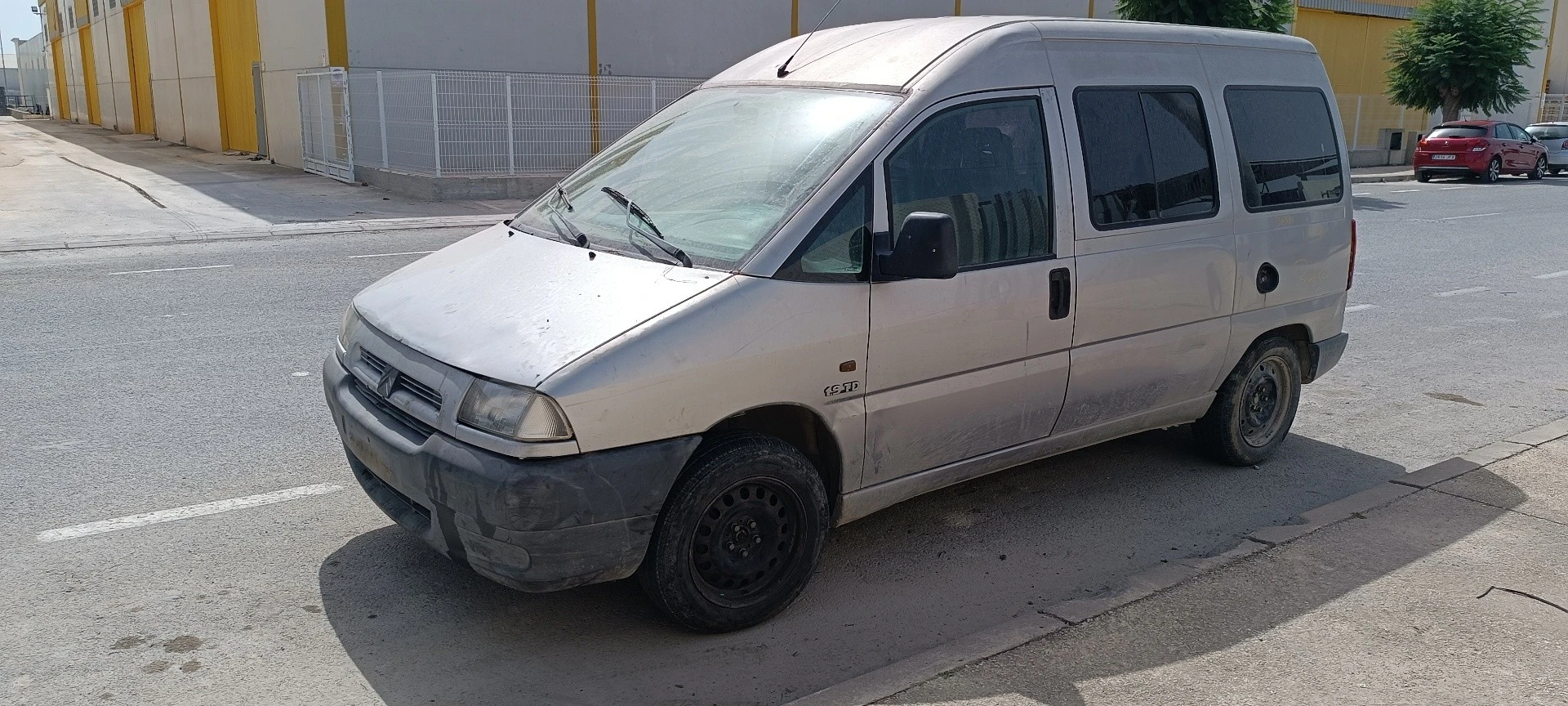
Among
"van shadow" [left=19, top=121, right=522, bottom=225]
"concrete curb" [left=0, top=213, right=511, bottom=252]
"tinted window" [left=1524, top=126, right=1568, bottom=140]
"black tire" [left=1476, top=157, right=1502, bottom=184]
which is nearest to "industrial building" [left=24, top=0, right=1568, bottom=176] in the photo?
"van shadow" [left=19, top=121, right=522, bottom=225]

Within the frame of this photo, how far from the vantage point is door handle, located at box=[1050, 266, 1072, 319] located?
4.45 meters

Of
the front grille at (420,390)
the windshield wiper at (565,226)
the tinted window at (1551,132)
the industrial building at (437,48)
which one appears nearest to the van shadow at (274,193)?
the industrial building at (437,48)

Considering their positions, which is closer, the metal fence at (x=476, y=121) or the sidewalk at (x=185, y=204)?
the sidewalk at (x=185, y=204)

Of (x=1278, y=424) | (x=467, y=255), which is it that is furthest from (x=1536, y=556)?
(x=467, y=255)

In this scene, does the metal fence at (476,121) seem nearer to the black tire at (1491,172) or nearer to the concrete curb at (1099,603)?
the concrete curb at (1099,603)

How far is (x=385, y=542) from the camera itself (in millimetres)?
4527

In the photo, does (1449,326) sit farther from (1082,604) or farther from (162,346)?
(162,346)

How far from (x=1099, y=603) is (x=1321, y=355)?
262 centimetres

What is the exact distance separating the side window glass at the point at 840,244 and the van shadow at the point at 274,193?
13.0m

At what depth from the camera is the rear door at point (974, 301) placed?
4.05m

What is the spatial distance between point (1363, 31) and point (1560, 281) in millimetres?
28638

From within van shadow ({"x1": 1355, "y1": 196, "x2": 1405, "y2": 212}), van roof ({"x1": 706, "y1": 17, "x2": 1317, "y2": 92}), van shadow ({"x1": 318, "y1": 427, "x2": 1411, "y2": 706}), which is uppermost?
van roof ({"x1": 706, "y1": 17, "x2": 1317, "y2": 92})

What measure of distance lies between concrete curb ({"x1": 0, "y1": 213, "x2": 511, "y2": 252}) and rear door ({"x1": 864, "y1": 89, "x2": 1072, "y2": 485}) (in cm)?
928

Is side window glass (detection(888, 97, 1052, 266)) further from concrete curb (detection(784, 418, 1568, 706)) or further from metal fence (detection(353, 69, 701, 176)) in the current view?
metal fence (detection(353, 69, 701, 176))
